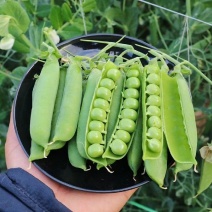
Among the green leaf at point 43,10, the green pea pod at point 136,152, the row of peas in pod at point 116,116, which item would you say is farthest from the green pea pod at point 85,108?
the green leaf at point 43,10

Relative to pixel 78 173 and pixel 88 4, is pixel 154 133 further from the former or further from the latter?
pixel 88 4

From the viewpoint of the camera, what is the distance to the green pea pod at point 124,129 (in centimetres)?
116

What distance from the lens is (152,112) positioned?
1.18 m

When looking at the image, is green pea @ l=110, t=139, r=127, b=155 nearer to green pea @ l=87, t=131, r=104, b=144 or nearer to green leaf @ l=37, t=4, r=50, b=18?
green pea @ l=87, t=131, r=104, b=144

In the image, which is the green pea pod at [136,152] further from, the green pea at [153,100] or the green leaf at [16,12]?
the green leaf at [16,12]

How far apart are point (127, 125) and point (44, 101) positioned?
21 cm

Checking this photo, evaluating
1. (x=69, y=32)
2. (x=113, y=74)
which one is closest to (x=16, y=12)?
(x=69, y=32)

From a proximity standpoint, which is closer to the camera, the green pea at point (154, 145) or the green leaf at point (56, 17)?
the green pea at point (154, 145)

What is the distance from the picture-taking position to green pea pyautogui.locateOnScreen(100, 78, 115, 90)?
121 cm

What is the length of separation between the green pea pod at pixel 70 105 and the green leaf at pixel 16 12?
7.3 inches

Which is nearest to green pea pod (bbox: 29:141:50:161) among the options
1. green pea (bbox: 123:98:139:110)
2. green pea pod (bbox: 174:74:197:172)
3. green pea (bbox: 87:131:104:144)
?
green pea (bbox: 87:131:104:144)

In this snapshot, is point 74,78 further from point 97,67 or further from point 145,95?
point 145,95

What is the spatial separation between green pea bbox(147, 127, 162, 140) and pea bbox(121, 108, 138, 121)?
56 mm

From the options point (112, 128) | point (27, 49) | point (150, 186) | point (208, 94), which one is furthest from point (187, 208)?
point (27, 49)
